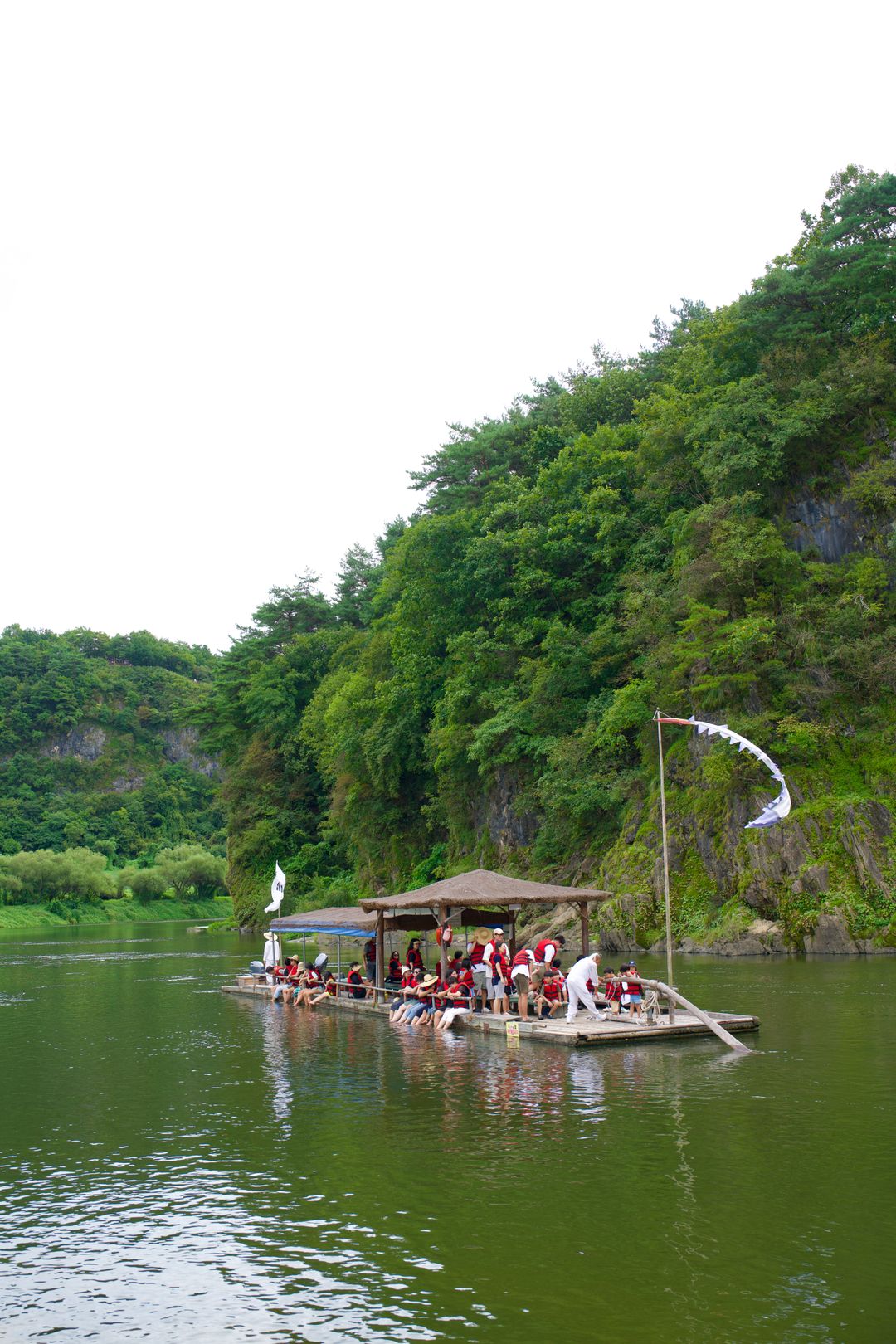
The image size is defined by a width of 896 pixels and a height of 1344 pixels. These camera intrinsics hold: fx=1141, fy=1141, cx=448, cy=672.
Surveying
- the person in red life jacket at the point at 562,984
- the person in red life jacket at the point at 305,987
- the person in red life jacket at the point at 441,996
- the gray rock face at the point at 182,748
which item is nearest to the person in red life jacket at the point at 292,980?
the person in red life jacket at the point at 305,987

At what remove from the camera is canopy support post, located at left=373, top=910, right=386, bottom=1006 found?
3167cm

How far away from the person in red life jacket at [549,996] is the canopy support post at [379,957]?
18.2 ft

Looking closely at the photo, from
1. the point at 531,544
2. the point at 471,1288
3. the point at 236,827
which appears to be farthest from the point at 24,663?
the point at 471,1288

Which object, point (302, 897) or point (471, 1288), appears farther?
point (302, 897)

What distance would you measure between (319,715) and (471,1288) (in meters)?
73.6

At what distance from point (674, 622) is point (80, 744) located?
148 meters

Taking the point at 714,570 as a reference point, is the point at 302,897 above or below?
below

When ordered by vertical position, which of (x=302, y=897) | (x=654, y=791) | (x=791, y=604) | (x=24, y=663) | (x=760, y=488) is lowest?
(x=302, y=897)

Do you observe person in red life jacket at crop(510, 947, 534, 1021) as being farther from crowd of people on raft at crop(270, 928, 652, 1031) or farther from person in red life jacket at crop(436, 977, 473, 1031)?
person in red life jacket at crop(436, 977, 473, 1031)

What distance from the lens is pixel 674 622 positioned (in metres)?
49.2

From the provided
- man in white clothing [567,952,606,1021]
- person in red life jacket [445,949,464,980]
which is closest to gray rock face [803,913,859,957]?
person in red life jacket [445,949,464,980]

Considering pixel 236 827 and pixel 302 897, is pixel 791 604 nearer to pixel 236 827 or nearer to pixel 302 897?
pixel 302 897

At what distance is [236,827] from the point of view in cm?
9125

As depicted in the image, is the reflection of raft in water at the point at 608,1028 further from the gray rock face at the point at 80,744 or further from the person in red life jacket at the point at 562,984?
the gray rock face at the point at 80,744
